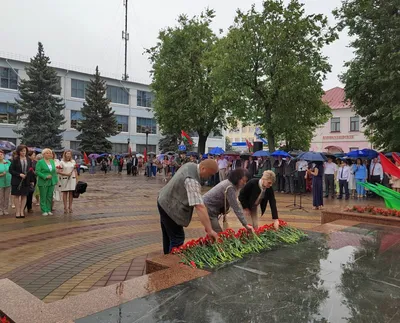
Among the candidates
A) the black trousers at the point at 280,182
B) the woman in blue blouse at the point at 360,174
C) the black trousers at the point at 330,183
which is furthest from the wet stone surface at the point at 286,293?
the black trousers at the point at 280,182

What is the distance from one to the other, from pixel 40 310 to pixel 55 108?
3878 cm

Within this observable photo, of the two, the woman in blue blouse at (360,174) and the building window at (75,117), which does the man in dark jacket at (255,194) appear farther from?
the building window at (75,117)

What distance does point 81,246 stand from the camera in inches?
273

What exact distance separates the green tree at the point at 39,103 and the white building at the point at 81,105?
4346 mm

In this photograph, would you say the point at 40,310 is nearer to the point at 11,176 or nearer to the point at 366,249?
the point at 366,249

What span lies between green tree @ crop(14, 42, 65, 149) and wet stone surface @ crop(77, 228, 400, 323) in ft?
120

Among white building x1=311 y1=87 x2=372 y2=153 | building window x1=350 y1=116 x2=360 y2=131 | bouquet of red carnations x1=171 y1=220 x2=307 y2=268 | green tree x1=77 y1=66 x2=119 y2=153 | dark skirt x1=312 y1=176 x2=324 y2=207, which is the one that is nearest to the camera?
bouquet of red carnations x1=171 y1=220 x2=307 y2=268

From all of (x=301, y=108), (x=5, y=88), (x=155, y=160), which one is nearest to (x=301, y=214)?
(x=301, y=108)

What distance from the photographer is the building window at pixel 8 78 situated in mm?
41844

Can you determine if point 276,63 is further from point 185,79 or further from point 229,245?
point 229,245

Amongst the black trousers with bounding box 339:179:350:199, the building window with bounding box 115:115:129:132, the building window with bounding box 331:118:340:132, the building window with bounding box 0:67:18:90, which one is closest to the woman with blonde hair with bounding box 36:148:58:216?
the black trousers with bounding box 339:179:350:199

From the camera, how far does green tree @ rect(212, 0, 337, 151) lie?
20172mm

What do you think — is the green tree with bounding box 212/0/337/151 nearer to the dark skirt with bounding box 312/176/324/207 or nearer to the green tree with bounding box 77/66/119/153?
the dark skirt with bounding box 312/176/324/207

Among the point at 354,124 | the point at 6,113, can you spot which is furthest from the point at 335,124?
the point at 6,113
